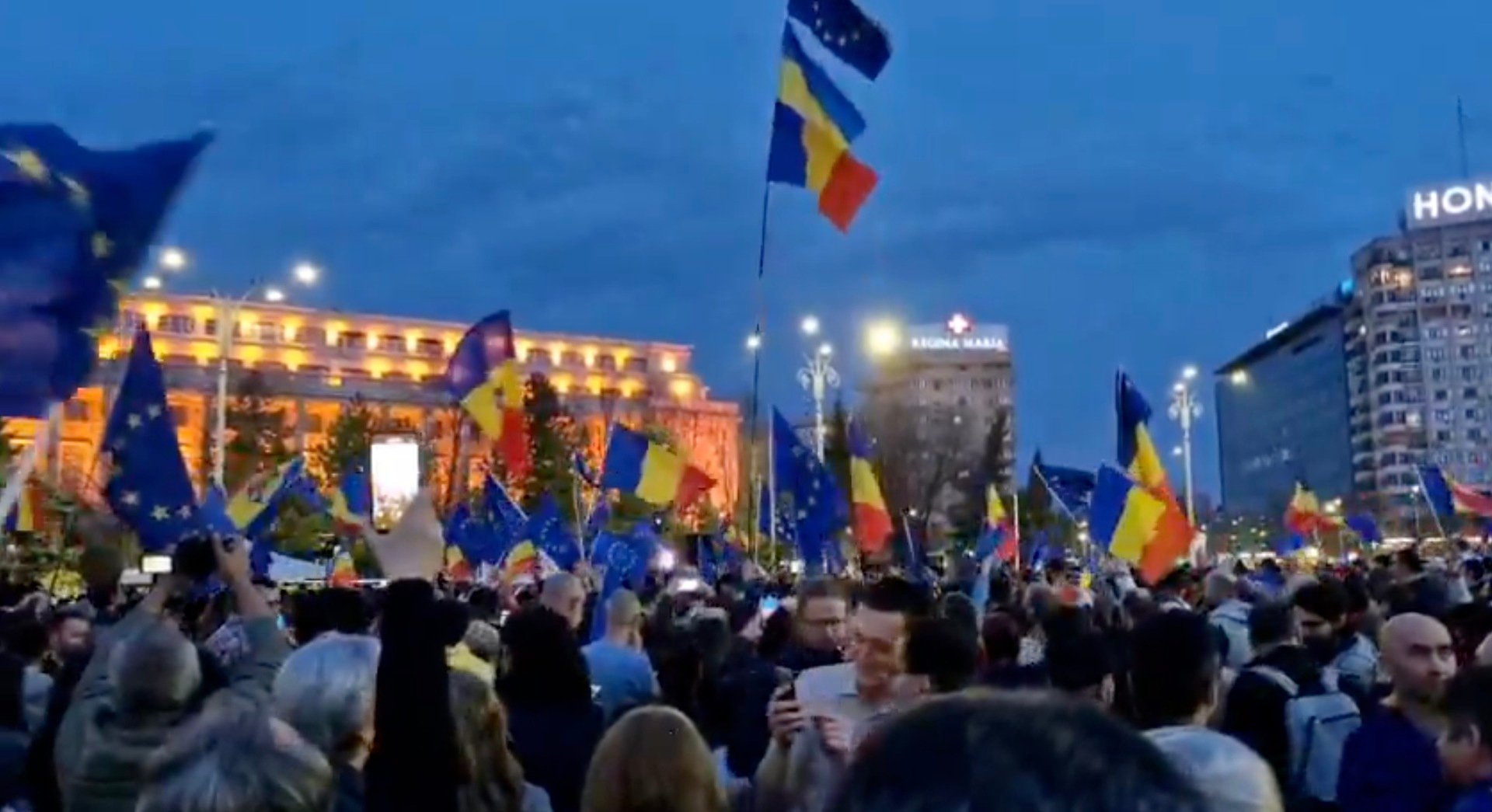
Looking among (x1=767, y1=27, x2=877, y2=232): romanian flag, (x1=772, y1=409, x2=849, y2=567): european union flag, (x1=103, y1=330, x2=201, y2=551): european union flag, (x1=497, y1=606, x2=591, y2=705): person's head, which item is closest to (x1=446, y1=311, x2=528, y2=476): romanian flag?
(x1=772, y1=409, x2=849, y2=567): european union flag

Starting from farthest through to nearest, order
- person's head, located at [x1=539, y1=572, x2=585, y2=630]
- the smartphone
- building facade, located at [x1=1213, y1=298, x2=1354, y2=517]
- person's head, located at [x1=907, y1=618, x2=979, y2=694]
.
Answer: building facade, located at [x1=1213, y1=298, x2=1354, y2=517] < the smartphone < person's head, located at [x1=539, y1=572, x2=585, y2=630] < person's head, located at [x1=907, y1=618, x2=979, y2=694]

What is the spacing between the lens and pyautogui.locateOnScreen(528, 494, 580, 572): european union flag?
92.9 feet

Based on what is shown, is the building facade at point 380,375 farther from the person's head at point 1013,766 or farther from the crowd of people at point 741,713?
the person's head at point 1013,766

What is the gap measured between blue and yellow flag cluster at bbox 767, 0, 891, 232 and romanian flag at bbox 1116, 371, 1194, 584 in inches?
200

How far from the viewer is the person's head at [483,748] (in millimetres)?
4582

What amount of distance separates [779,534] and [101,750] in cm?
3118

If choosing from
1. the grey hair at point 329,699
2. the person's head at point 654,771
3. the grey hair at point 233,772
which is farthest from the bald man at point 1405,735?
the grey hair at point 233,772

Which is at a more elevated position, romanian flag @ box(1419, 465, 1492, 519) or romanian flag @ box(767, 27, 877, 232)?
romanian flag @ box(767, 27, 877, 232)

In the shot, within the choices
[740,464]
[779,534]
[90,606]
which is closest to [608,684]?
[90,606]

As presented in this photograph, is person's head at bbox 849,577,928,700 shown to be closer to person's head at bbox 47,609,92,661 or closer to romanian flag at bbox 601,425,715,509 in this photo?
person's head at bbox 47,609,92,661

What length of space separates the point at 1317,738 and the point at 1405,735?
933 millimetres

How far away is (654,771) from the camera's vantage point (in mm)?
4133

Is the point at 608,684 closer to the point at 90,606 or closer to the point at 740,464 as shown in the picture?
the point at 90,606

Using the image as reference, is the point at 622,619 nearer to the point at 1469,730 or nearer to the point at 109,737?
the point at 109,737
